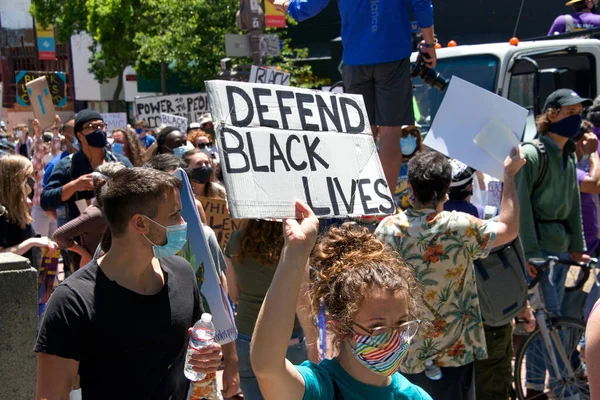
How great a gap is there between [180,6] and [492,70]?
20984mm

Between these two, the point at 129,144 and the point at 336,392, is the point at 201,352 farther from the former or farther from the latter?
the point at 129,144

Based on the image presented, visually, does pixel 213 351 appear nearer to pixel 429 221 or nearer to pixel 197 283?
pixel 197 283

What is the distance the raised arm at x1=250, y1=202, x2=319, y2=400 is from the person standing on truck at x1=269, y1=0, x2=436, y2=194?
3.54 meters

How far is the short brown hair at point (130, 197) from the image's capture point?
3121 mm

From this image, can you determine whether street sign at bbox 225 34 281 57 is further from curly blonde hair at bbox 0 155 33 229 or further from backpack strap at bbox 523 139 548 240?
backpack strap at bbox 523 139 548 240

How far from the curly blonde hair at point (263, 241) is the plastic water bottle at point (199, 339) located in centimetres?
116

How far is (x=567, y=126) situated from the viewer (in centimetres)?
551

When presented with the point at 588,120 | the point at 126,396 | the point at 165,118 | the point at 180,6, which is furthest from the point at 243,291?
the point at 180,6

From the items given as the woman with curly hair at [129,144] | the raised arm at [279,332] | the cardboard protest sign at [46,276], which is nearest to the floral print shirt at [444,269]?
the raised arm at [279,332]

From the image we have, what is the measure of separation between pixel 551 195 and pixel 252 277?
7.90 feet

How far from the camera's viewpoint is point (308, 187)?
271cm

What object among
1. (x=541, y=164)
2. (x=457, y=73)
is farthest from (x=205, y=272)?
(x=457, y=73)

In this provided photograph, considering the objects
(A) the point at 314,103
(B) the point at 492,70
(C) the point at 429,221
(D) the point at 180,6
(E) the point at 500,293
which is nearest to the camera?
(A) the point at 314,103

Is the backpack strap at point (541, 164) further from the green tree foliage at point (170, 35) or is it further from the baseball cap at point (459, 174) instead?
the green tree foliage at point (170, 35)
